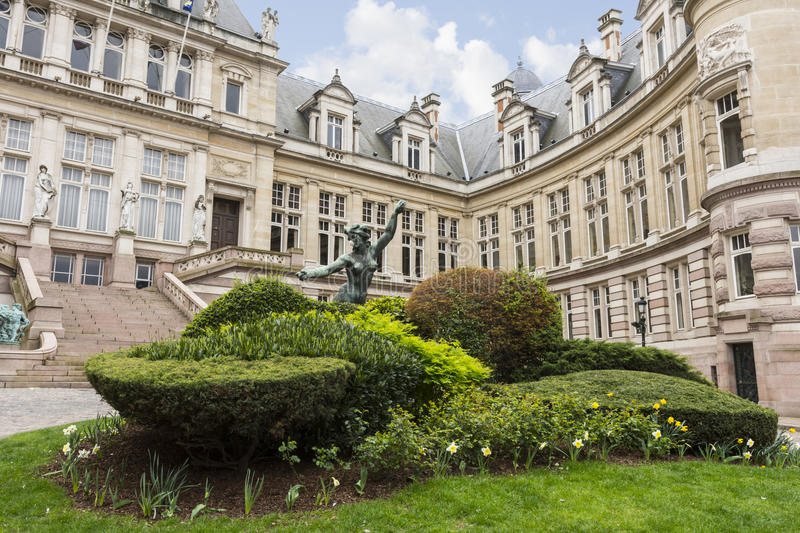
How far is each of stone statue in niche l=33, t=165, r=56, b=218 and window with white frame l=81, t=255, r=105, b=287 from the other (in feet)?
8.48

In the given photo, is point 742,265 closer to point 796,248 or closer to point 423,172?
point 796,248

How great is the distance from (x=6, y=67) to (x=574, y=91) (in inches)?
1093

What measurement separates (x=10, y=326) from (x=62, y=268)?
33.3 feet

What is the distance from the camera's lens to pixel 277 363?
626 centimetres

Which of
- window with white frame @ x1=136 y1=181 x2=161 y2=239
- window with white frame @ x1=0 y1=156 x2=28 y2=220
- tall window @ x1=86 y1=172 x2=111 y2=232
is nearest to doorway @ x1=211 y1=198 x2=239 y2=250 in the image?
window with white frame @ x1=136 y1=181 x2=161 y2=239

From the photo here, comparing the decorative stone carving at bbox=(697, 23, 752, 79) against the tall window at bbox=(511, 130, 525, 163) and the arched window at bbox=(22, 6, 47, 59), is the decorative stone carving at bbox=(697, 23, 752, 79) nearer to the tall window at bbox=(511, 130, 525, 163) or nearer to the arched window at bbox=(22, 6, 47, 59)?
the tall window at bbox=(511, 130, 525, 163)

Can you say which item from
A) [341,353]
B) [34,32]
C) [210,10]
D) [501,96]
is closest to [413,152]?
[501,96]

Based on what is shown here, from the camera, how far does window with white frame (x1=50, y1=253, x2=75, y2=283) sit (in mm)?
24891

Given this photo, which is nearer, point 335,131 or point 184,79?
point 184,79

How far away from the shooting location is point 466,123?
46.8 m

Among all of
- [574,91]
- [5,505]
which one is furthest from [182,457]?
[574,91]

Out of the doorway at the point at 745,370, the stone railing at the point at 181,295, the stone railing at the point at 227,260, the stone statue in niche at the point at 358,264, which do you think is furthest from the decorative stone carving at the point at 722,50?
the stone railing at the point at 181,295

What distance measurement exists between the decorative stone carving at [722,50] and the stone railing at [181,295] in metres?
19.2

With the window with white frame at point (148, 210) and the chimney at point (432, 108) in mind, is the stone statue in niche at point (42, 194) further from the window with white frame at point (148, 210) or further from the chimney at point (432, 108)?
the chimney at point (432, 108)
